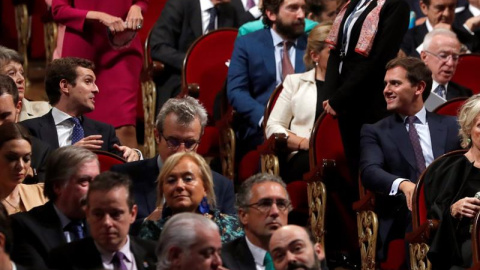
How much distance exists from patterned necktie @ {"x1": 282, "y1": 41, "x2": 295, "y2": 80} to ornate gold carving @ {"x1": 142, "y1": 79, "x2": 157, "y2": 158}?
74 cm

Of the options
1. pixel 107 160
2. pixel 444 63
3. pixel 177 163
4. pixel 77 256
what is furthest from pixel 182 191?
pixel 444 63

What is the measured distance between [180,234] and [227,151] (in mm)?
2458

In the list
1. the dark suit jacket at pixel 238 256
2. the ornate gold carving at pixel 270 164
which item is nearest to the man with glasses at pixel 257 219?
the dark suit jacket at pixel 238 256

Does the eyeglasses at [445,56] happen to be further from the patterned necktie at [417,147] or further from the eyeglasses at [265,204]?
the eyeglasses at [265,204]

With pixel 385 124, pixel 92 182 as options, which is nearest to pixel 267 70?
pixel 385 124

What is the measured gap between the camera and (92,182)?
379cm

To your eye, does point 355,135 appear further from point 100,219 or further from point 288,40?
point 100,219

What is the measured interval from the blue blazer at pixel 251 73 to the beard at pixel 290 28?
0.07 metres

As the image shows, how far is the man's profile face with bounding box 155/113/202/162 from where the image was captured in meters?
4.54

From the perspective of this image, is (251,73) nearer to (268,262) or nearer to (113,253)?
(268,262)

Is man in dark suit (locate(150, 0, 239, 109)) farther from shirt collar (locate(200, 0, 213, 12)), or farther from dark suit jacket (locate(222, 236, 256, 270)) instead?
dark suit jacket (locate(222, 236, 256, 270))

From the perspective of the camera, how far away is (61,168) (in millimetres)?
4012

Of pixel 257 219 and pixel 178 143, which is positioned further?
pixel 178 143

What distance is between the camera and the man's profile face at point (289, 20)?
6113 mm
